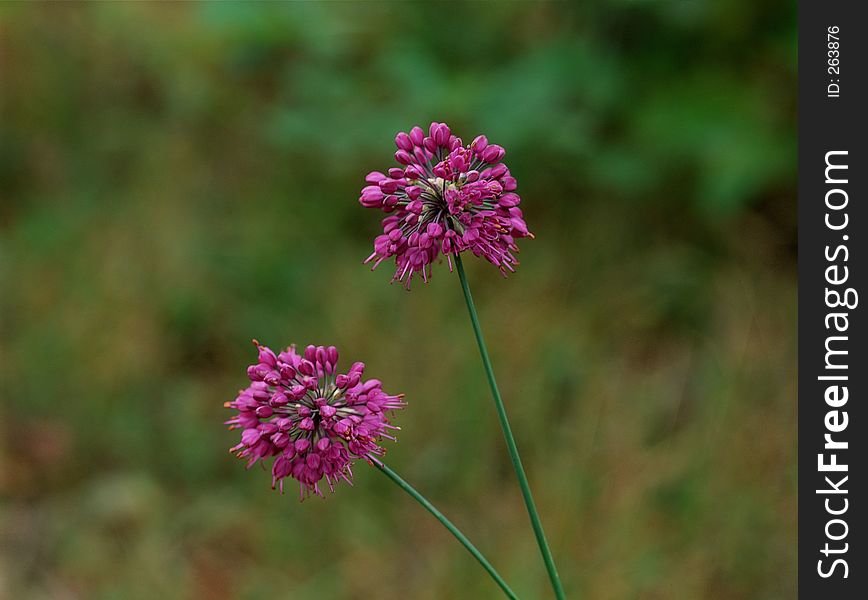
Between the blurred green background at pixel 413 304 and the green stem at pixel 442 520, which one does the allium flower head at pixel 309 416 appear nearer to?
the green stem at pixel 442 520

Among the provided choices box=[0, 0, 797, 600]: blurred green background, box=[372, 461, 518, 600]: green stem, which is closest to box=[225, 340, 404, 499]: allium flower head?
box=[372, 461, 518, 600]: green stem

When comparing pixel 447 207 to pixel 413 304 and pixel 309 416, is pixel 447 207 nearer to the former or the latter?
pixel 309 416

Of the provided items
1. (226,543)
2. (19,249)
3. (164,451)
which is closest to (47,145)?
(19,249)

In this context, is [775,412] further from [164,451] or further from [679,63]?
[164,451]

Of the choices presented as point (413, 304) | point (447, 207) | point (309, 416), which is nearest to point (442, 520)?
point (309, 416)

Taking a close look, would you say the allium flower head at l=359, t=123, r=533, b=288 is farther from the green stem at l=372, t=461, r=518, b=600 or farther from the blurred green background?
the blurred green background

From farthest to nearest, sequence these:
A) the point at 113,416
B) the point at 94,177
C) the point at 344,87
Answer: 1. the point at 94,177
2. the point at 344,87
3. the point at 113,416

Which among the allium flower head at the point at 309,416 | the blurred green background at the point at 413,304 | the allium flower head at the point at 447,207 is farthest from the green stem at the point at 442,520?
the blurred green background at the point at 413,304
